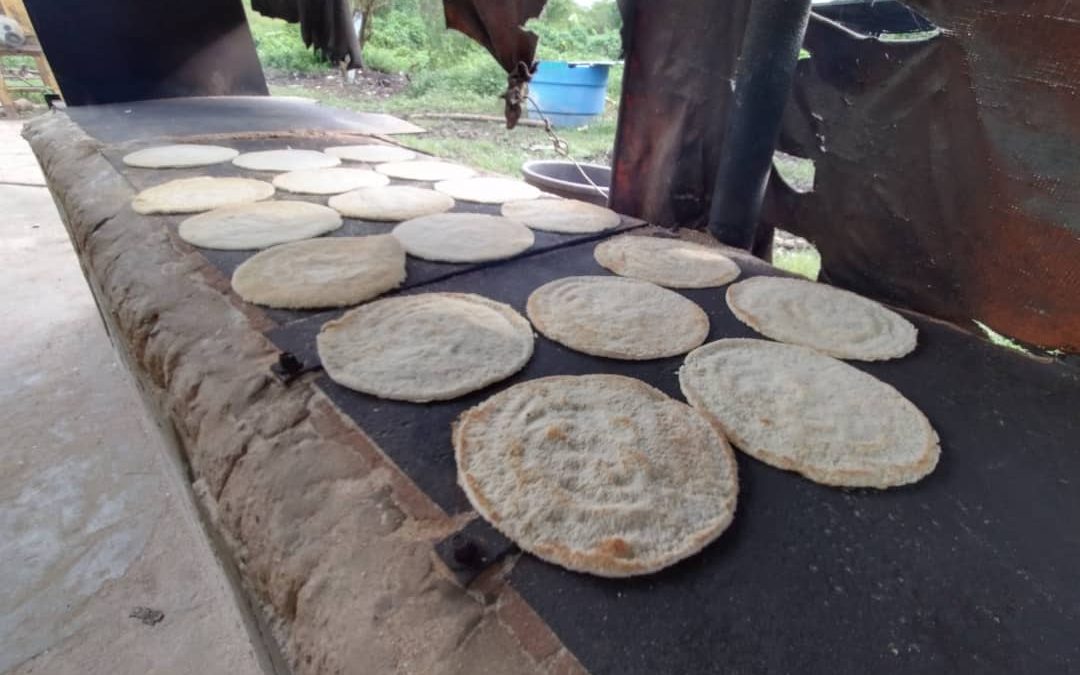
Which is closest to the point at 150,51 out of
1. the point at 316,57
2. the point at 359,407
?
the point at 316,57

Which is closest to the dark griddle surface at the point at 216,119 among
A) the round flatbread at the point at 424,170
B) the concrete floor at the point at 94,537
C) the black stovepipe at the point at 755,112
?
the round flatbread at the point at 424,170

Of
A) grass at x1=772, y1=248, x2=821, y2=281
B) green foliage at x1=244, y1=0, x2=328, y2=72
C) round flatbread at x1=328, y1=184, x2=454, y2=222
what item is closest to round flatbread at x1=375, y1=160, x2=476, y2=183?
round flatbread at x1=328, y1=184, x2=454, y2=222

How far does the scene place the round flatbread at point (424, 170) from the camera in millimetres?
2814

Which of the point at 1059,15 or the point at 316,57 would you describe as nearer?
the point at 1059,15

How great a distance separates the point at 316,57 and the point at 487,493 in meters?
4.42

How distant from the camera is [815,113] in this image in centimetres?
194

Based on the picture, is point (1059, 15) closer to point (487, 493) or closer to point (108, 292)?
point (487, 493)

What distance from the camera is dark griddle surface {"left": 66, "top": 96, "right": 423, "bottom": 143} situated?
Result: 11.1 ft

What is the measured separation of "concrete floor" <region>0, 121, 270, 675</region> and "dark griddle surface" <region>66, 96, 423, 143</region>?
54.4 inches

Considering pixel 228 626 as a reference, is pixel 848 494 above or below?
above

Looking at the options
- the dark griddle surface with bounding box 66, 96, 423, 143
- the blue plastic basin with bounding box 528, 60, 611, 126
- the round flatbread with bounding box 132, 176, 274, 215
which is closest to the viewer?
the round flatbread with bounding box 132, 176, 274, 215

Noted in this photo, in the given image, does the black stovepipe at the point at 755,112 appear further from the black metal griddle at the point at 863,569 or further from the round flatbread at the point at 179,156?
the round flatbread at the point at 179,156

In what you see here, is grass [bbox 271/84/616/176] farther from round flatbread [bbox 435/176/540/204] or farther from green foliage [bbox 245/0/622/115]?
round flatbread [bbox 435/176/540/204]

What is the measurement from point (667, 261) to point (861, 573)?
1.23 m
